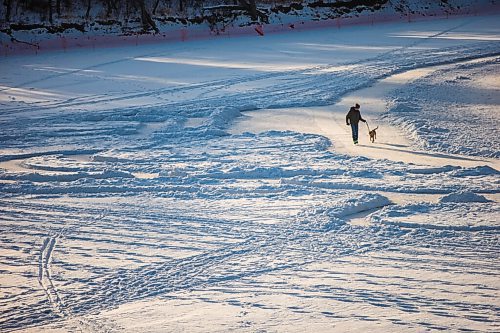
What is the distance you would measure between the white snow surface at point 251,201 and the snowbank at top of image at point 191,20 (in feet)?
35.1

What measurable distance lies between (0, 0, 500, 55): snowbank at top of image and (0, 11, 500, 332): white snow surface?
421 inches

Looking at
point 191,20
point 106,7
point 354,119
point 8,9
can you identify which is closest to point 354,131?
point 354,119

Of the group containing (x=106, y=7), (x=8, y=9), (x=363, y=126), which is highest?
(x=106, y=7)

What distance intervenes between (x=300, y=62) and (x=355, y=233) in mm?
19487

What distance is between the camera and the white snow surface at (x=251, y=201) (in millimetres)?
8758

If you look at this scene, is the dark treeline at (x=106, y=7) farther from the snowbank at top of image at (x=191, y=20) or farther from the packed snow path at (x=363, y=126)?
the packed snow path at (x=363, y=126)

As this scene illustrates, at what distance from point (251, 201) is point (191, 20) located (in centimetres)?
3304

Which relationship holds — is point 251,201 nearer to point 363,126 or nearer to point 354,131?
point 354,131

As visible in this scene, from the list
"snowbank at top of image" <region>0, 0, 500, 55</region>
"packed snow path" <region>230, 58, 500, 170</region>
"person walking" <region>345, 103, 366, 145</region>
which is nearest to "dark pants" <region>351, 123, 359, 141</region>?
"person walking" <region>345, 103, 366, 145</region>

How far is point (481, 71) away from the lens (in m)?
27.3

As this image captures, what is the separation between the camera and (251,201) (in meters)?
13.4

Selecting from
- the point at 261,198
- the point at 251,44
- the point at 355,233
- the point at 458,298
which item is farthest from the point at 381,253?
the point at 251,44

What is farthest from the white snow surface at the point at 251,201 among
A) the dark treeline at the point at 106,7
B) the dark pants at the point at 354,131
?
the dark treeline at the point at 106,7

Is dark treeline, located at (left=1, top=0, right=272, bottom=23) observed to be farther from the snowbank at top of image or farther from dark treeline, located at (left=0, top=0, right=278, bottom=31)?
the snowbank at top of image
